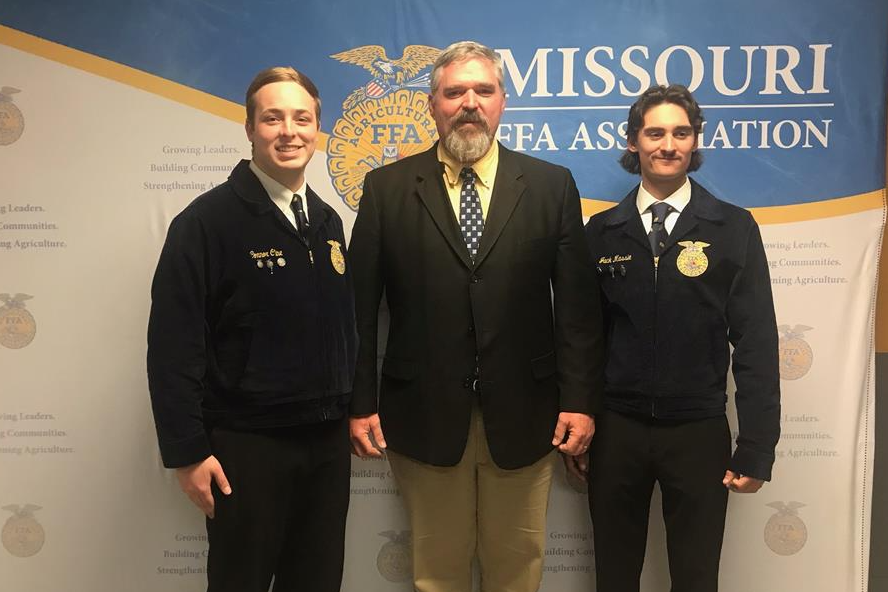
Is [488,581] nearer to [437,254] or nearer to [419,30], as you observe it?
[437,254]

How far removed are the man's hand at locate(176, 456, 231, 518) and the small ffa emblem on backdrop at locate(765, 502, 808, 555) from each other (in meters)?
1.84

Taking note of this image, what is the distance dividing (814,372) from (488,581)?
1.32 m

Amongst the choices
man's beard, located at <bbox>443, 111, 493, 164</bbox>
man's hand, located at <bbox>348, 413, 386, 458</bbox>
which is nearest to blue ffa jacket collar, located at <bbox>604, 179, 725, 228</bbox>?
man's beard, located at <bbox>443, 111, 493, 164</bbox>

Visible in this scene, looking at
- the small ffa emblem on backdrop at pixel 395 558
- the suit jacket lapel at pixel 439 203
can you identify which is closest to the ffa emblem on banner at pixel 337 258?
the suit jacket lapel at pixel 439 203

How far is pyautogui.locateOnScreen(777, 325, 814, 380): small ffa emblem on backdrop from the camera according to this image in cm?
221

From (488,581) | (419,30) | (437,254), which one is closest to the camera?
(437,254)

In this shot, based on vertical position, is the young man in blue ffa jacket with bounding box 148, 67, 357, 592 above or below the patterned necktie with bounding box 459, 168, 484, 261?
below

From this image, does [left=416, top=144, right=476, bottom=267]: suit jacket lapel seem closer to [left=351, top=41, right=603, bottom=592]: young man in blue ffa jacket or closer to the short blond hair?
[left=351, top=41, right=603, bottom=592]: young man in blue ffa jacket

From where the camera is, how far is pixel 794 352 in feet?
7.25

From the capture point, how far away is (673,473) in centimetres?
180

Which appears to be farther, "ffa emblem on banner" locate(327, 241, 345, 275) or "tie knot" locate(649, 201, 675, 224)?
"tie knot" locate(649, 201, 675, 224)

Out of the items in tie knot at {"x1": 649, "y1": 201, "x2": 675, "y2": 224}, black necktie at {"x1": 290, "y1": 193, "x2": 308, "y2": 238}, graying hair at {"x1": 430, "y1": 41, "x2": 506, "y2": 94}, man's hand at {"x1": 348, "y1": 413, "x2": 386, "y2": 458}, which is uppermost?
graying hair at {"x1": 430, "y1": 41, "x2": 506, "y2": 94}

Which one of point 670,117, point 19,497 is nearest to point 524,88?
point 670,117

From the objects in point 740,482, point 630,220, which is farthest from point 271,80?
point 740,482
